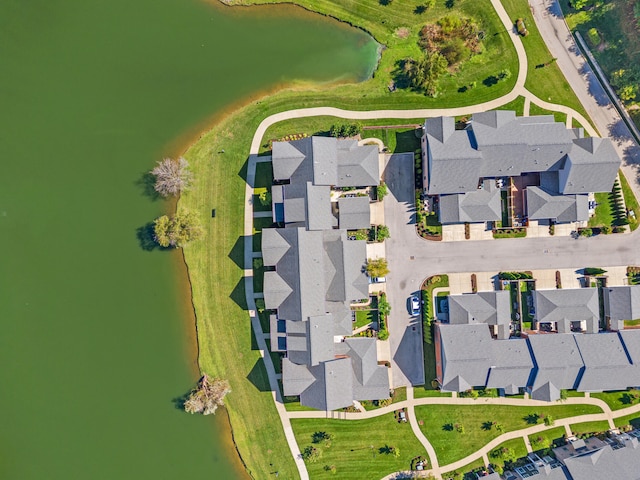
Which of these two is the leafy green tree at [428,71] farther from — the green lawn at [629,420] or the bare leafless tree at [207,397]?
the green lawn at [629,420]

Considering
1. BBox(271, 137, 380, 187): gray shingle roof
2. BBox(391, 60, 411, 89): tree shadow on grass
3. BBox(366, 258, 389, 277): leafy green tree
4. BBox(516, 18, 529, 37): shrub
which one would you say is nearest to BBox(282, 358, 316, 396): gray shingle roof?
BBox(366, 258, 389, 277): leafy green tree

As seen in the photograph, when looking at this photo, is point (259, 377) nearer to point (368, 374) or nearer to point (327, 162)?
point (368, 374)

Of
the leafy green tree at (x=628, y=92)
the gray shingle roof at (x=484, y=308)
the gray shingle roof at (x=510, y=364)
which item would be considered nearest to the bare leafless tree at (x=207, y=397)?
the gray shingle roof at (x=484, y=308)

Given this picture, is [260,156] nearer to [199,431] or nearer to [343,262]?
[343,262]

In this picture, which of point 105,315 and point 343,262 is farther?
point 105,315

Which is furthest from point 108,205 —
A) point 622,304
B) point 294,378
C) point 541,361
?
point 622,304

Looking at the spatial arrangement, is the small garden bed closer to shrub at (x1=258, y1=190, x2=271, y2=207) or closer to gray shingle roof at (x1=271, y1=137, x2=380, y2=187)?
gray shingle roof at (x1=271, y1=137, x2=380, y2=187)

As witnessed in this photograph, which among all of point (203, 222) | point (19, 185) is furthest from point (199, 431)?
point (19, 185)
